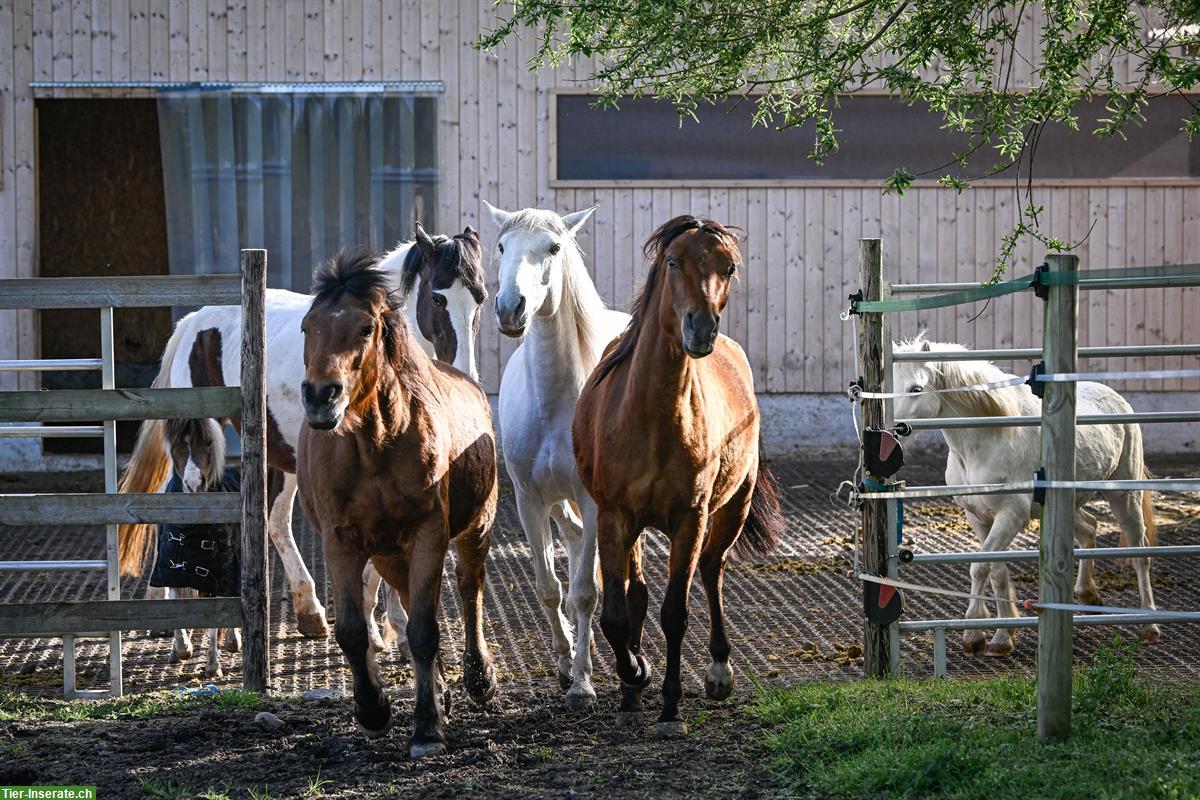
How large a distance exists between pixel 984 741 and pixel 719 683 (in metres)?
1.41

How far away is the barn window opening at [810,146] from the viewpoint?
1185 centimetres

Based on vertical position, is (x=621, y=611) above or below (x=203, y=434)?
below

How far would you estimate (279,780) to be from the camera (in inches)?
159

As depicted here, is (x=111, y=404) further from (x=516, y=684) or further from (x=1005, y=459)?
(x=1005, y=459)

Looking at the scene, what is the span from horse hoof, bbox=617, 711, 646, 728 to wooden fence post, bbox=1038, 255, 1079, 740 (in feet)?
4.85

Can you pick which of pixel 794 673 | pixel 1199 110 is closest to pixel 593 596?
pixel 794 673

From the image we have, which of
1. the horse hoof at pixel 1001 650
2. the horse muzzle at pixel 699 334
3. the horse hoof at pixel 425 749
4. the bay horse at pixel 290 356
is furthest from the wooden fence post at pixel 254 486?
the horse hoof at pixel 1001 650

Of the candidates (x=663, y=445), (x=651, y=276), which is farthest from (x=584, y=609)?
(x=651, y=276)

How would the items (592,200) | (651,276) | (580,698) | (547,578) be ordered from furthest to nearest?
1. (592,200)
2. (547,578)
3. (580,698)
4. (651,276)

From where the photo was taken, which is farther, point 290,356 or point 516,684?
point 290,356

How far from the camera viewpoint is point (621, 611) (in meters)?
4.61

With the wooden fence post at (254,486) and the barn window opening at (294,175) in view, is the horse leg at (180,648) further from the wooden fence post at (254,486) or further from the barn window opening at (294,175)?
the barn window opening at (294,175)

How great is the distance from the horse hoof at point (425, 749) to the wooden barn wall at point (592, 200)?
7232 mm

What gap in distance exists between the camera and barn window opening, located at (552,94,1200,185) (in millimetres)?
11852
